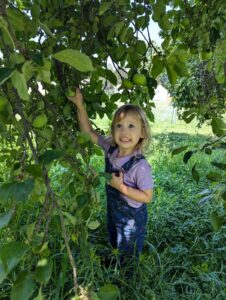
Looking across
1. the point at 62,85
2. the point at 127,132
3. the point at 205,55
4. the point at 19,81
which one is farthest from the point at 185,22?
the point at 19,81

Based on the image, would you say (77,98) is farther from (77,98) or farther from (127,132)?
(127,132)

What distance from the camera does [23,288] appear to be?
631 mm

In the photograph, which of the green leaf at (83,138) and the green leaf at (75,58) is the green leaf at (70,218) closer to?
the green leaf at (83,138)

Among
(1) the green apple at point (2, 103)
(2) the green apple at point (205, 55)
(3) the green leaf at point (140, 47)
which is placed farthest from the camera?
(2) the green apple at point (205, 55)

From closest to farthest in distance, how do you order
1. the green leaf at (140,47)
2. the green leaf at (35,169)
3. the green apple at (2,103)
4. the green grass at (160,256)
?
the green leaf at (35,169)
the green apple at (2,103)
the green leaf at (140,47)
the green grass at (160,256)

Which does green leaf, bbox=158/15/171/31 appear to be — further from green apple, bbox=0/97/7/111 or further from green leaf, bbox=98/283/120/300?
green leaf, bbox=98/283/120/300

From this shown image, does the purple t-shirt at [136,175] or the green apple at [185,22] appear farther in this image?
the purple t-shirt at [136,175]

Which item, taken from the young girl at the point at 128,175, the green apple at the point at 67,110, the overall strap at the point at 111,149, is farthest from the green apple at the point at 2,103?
the overall strap at the point at 111,149

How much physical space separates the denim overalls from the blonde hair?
0.43 ft

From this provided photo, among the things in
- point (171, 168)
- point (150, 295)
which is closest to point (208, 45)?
point (150, 295)

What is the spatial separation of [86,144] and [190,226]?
236 cm

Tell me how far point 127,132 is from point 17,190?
5.07 ft

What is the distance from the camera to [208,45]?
1.86 meters

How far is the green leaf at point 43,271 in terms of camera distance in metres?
0.65
